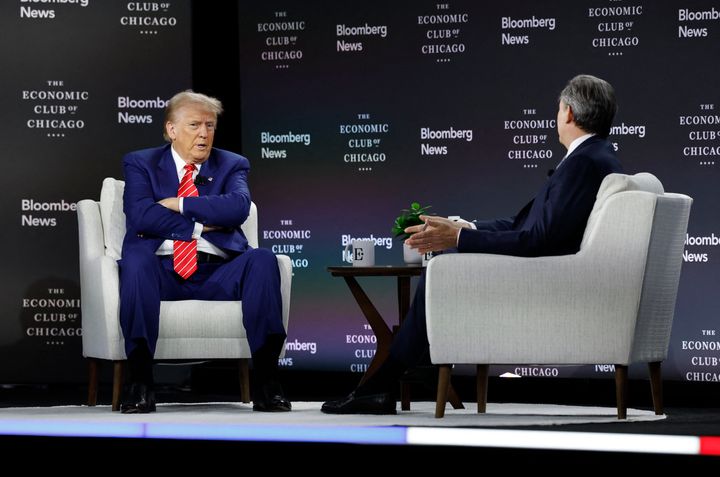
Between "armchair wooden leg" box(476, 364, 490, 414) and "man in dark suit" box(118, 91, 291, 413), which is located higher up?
"man in dark suit" box(118, 91, 291, 413)

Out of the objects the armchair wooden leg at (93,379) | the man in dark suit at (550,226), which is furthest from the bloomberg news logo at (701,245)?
the armchair wooden leg at (93,379)

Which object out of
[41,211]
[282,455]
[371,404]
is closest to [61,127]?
[41,211]

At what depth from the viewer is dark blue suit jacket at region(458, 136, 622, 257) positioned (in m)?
4.16

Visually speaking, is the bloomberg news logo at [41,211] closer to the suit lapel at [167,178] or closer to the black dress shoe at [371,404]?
the suit lapel at [167,178]

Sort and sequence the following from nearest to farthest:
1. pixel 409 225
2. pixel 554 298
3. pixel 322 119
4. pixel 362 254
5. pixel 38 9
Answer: pixel 554 298 → pixel 409 225 → pixel 362 254 → pixel 38 9 → pixel 322 119

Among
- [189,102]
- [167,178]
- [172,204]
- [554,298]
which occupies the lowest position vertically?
[554,298]

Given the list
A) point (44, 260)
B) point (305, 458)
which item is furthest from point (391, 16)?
point (305, 458)

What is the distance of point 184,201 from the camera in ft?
15.9

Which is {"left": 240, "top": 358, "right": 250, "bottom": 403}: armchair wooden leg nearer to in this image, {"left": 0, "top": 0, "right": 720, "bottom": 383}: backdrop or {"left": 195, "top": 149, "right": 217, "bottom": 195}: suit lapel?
{"left": 195, "top": 149, "right": 217, "bottom": 195}: suit lapel

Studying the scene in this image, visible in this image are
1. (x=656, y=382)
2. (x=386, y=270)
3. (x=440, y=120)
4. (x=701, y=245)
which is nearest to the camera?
(x=656, y=382)

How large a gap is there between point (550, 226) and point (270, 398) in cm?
143

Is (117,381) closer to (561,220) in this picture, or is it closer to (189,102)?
(189,102)

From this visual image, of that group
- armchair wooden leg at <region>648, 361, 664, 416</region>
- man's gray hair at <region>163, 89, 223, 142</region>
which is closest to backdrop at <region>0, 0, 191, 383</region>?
man's gray hair at <region>163, 89, 223, 142</region>

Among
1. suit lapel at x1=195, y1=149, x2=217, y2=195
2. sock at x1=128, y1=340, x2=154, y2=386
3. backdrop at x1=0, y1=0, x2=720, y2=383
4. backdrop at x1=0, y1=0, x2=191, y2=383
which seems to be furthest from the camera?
backdrop at x1=0, y1=0, x2=191, y2=383
